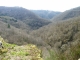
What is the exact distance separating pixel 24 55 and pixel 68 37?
13386cm

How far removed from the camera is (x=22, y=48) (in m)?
10.3

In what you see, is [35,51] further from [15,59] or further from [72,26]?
[72,26]

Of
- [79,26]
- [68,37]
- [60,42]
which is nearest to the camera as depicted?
[60,42]

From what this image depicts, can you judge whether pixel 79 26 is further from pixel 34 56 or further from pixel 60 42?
pixel 34 56

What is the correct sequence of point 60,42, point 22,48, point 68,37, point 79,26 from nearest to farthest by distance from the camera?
1. point 22,48
2. point 60,42
3. point 68,37
4. point 79,26

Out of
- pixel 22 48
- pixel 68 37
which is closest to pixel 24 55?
pixel 22 48

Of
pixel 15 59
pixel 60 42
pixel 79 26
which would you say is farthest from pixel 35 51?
pixel 79 26

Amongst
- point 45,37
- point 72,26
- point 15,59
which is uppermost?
point 15,59

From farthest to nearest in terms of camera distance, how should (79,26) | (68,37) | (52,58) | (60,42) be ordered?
(79,26)
(68,37)
(60,42)
(52,58)

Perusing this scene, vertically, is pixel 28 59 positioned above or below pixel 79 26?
above

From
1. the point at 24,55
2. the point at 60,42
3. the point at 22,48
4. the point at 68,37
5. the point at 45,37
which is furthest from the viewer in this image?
the point at 45,37

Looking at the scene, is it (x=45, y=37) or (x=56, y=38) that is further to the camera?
(x=45, y=37)

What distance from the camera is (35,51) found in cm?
950

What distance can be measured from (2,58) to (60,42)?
123 meters
